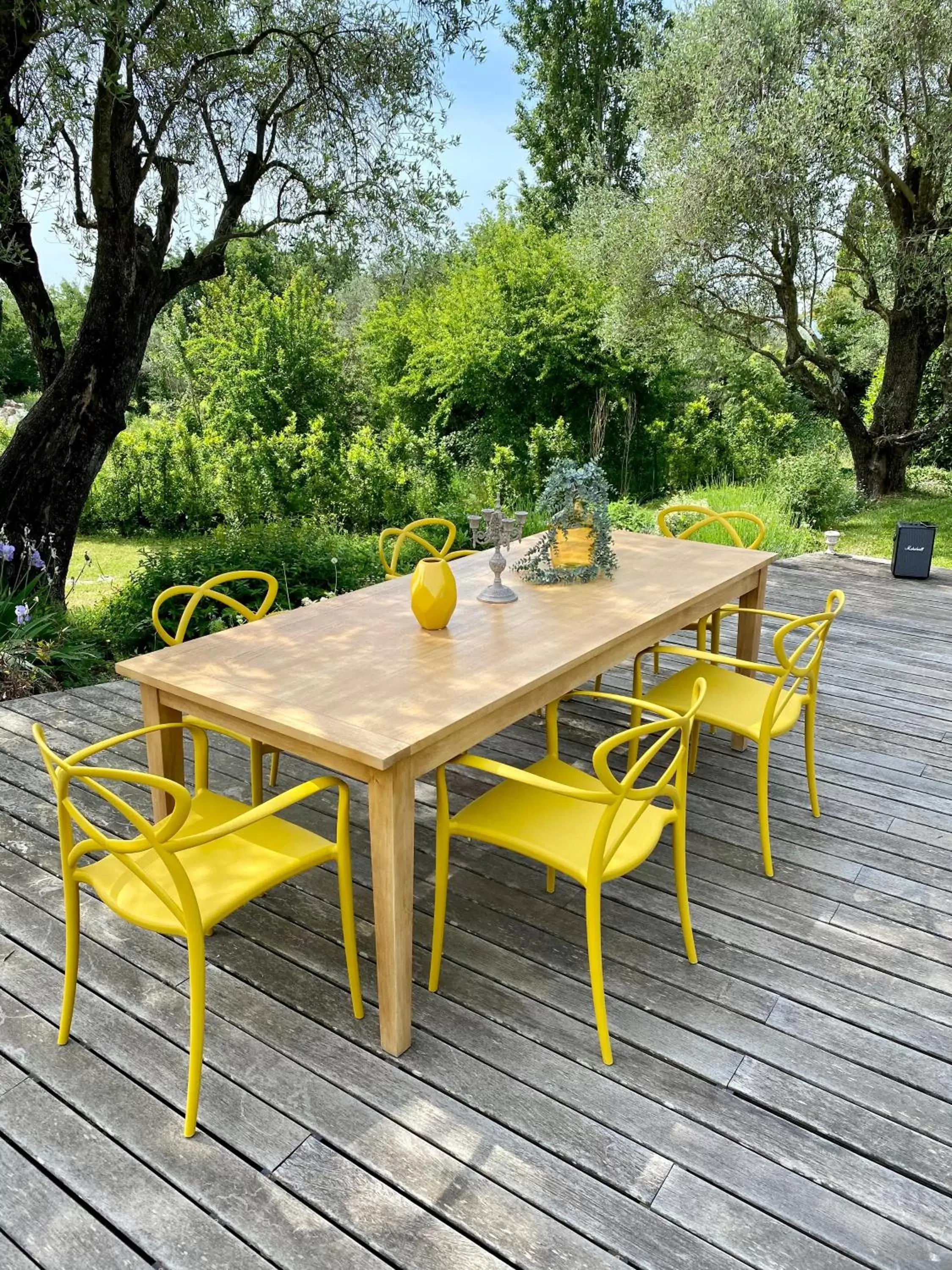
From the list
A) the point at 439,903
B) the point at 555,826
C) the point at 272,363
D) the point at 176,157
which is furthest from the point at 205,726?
the point at 272,363

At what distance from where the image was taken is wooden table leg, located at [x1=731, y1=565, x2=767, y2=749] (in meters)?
3.38

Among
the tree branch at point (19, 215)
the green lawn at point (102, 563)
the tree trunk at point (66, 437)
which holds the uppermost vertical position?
the tree branch at point (19, 215)

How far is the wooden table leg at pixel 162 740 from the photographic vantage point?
2.21 meters

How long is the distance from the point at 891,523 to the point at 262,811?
7975 millimetres

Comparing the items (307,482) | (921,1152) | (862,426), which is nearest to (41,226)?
(307,482)

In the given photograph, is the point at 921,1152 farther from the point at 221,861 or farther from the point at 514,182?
the point at 514,182

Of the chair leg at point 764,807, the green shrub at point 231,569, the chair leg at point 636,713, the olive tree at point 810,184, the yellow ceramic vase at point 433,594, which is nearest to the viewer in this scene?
the yellow ceramic vase at point 433,594

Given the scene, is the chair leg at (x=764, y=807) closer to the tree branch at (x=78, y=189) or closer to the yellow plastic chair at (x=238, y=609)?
the yellow plastic chair at (x=238, y=609)

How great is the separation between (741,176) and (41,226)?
5.66 m

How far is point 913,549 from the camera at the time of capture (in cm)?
595

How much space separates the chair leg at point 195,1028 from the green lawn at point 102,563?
205 inches

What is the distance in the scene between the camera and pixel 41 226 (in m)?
5.11

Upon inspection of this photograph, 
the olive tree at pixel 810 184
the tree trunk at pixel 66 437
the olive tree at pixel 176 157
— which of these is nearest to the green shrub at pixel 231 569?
the tree trunk at pixel 66 437

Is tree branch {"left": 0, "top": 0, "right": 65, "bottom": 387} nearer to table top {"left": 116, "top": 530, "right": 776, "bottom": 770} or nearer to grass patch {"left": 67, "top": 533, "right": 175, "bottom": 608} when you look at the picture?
grass patch {"left": 67, "top": 533, "right": 175, "bottom": 608}
